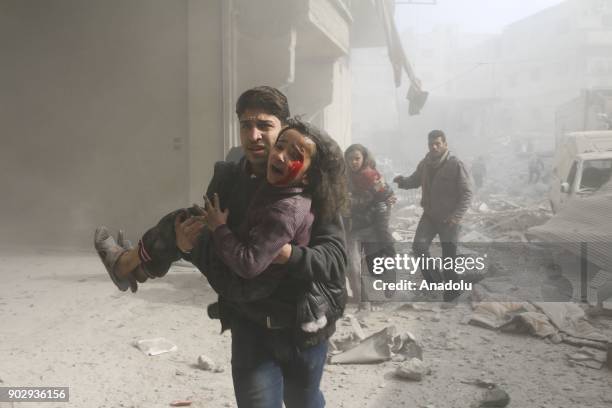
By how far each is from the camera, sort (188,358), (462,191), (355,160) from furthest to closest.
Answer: (462,191)
(355,160)
(188,358)

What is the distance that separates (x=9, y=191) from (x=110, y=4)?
10.5 ft

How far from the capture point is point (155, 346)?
3738 mm

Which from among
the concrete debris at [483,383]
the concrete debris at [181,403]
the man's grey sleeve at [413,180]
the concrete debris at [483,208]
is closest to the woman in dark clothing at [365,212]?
the man's grey sleeve at [413,180]

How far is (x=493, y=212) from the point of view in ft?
39.7

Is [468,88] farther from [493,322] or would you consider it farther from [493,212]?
[493,322]

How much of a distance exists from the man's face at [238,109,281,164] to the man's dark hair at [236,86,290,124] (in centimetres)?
1

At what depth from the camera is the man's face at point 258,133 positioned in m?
1.62

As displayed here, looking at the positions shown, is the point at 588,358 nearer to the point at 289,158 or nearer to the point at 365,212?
the point at 365,212

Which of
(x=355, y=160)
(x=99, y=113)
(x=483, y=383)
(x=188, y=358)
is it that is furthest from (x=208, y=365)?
(x=99, y=113)

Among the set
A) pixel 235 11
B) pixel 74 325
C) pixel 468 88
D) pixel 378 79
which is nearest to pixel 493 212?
pixel 235 11

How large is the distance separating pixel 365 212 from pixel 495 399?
6.57 ft

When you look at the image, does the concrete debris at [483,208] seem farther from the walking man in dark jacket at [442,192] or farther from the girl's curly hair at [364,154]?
the girl's curly hair at [364,154]

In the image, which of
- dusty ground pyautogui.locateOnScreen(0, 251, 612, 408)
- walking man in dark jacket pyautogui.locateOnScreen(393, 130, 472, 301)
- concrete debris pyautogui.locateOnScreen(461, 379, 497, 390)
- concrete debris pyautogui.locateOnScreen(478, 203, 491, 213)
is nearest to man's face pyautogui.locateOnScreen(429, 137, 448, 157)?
walking man in dark jacket pyautogui.locateOnScreen(393, 130, 472, 301)

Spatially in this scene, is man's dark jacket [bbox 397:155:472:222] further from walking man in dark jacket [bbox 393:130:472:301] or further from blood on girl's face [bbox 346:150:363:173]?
blood on girl's face [bbox 346:150:363:173]
